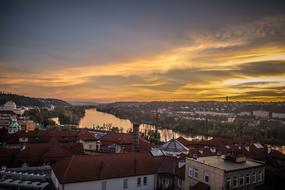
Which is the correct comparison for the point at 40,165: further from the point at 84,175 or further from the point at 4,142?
the point at 4,142

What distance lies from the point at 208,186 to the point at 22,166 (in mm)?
17195

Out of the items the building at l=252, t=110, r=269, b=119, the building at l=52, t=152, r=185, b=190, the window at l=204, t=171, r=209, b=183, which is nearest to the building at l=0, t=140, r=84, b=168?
the building at l=52, t=152, r=185, b=190

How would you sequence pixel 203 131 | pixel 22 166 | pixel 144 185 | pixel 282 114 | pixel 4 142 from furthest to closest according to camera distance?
pixel 282 114 < pixel 203 131 < pixel 4 142 < pixel 22 166 < pixel 144 185

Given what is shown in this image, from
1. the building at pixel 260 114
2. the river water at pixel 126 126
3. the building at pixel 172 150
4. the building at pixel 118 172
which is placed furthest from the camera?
the building at pixel 260 114

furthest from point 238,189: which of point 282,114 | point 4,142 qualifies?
point 282,114

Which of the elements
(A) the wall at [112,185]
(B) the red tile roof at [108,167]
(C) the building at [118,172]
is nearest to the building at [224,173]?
(C) the building at [118,172]

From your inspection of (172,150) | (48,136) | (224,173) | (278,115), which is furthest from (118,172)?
(278,115)

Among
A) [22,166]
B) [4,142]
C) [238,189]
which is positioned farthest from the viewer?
[4,142]

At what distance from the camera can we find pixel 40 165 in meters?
24.7

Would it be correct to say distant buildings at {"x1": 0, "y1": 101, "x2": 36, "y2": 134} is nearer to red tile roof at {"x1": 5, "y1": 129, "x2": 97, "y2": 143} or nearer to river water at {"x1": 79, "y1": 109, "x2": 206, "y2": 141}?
red tile roof at {"x1": 5, "y1": 129, "x2": 97, "y2": 143}

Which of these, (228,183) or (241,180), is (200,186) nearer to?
(228,183)

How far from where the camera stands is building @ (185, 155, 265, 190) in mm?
15969

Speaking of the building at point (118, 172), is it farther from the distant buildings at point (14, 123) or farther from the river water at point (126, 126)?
the river water at point (126, 126)

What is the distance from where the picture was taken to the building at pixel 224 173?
52.4 ft
